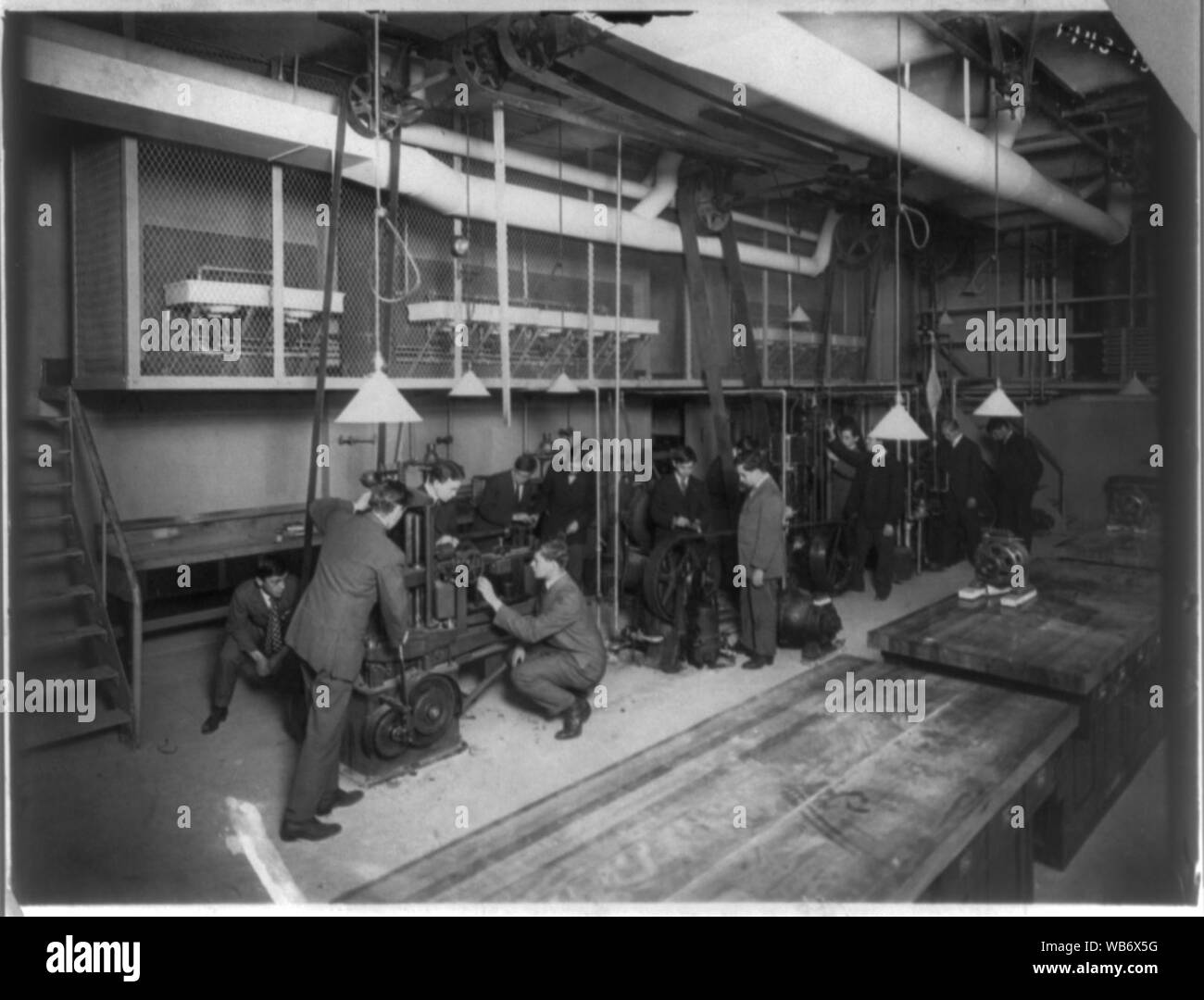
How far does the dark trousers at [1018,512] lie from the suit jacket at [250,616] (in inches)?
297

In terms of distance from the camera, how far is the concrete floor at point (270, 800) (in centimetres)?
403

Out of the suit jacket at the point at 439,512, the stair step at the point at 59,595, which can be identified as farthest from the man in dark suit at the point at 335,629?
the stair step at the point at 59,595

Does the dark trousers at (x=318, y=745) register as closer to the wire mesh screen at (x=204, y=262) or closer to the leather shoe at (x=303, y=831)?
the leather shoe at (x=303, y=831)

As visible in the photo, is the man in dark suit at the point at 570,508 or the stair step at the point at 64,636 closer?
the stair step at the point at 64,636

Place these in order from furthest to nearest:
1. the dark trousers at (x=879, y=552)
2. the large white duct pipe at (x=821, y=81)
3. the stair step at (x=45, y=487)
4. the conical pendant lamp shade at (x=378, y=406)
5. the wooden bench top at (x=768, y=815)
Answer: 1. the dark trousers at (x=879, y=552)
2. the stair step at (x=45, y=487)
3. the large white duct pipe at (x=821, y=81)
4. the conical pendant lamp shade at (x=378, y=406)
5. the wooden bench top at (x=768, y=815)

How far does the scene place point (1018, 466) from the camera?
32.3 feet

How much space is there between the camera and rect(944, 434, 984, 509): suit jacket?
9.91 metres

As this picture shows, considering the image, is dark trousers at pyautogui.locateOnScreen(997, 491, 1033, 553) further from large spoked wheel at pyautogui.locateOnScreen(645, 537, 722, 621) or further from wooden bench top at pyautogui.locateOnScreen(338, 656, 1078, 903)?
wooden bench top at pyautogui.locateOnScreen(338, 656, 1078, 903)

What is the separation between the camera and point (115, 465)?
22.5ft

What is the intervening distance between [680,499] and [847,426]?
8.78 ft

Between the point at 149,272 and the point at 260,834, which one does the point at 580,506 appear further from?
the point at 260,834

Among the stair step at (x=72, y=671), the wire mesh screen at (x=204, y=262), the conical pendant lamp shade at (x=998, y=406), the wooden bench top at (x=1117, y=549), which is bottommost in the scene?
the stair step at (x=72, y=671)
